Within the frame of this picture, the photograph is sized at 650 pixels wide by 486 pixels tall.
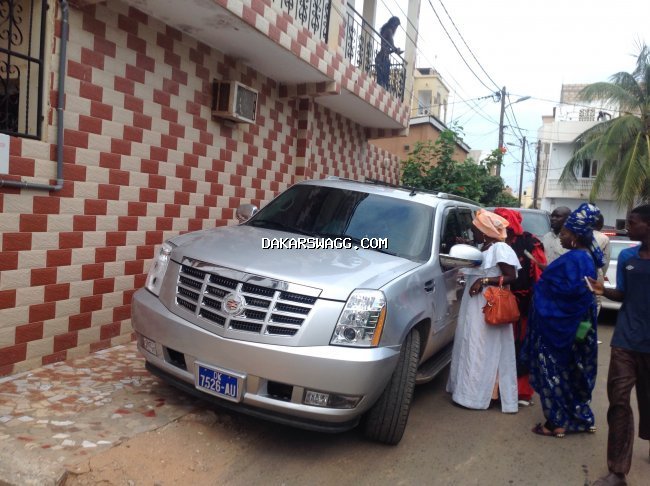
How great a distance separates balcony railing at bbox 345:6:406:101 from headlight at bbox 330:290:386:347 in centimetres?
611

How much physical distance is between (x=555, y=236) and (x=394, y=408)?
13.4 ft

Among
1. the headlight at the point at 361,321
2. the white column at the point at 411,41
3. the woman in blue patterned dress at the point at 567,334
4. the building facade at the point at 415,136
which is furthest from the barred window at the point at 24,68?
the building facade at the point at 415,136

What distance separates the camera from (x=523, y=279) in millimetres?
4617

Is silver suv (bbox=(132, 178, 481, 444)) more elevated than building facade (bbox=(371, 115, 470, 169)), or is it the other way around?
building facade (bbox=(371, 115, 470, 169))

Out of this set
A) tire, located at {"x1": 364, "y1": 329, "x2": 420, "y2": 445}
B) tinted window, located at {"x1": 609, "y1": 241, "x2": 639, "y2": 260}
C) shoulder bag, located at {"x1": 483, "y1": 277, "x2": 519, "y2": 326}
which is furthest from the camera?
tinted window, located at {"x1": 609, "y1": 241, "x2": 639, "y2": 260}

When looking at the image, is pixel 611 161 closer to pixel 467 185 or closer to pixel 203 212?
pixel 467 185

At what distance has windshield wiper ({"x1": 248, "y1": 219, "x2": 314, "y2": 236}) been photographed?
4.26m

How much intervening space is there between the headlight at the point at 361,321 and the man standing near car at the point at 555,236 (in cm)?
359

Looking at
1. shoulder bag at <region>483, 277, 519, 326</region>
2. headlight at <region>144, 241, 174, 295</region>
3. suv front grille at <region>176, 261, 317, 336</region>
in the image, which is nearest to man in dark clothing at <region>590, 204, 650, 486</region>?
shoulder bag at <region>483, 277, 519, 326</region>

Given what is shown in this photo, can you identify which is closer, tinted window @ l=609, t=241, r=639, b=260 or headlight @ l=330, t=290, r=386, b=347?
headlight @ l=330, t=290, r=386, b=347

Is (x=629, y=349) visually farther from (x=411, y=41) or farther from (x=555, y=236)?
(x=411, y=41)

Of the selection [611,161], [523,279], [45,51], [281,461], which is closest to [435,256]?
[523,279]

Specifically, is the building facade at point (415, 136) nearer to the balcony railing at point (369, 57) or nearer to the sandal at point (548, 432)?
the balcony railing at point (369, 57)

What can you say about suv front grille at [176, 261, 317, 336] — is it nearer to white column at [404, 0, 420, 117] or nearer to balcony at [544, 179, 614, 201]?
white column at [404, 0, 420, 117]
